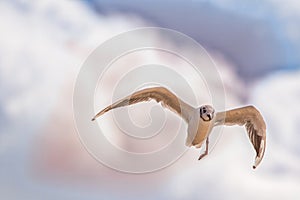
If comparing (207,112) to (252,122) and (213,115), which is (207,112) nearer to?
(213,115)

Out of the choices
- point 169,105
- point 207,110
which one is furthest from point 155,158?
point 207,110

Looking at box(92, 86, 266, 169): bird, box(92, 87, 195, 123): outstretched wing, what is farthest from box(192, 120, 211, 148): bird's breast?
box(92, 87, 195, 123): outstretched wing

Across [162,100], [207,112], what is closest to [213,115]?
[207,112]

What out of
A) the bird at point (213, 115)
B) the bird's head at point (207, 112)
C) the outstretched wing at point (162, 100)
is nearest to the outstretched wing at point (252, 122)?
the bird at point (213, 115)

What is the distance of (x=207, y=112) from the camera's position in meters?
17.3

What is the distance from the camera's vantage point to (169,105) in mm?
18875

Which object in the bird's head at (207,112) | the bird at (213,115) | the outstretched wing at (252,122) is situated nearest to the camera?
the bird's head at (207,112)

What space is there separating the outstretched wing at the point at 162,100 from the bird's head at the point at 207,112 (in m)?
0.64

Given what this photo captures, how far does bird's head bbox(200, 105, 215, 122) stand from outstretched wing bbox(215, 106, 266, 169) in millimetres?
1372

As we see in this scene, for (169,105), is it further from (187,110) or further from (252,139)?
(252,139)

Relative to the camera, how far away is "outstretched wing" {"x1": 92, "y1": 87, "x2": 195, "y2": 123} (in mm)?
18078

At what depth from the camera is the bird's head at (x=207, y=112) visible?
17223 millimetres

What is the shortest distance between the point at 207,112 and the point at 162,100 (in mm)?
1896

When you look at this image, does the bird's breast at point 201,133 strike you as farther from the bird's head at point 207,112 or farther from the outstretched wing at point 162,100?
the outstretched wing at point 162,100
